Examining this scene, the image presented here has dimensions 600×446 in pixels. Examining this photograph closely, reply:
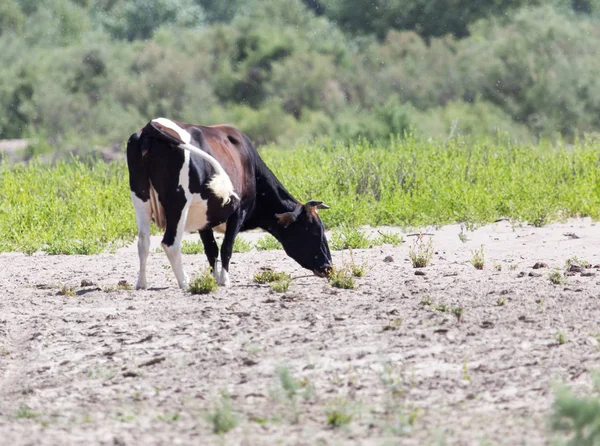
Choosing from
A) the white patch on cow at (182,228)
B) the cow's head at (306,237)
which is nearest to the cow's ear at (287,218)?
the cow's head at (306,237)

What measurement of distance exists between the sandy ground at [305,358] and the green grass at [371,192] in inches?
116

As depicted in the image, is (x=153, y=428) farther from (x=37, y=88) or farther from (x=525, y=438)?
(x=37, y=88)

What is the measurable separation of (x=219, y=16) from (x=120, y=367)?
6297 cm

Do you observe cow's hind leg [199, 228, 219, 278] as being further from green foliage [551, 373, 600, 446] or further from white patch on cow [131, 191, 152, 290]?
green foliage [551, 373, 600, 446]

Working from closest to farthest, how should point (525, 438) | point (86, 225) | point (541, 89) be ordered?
point (525, 438) < point (86, 225) < point (541, 89)

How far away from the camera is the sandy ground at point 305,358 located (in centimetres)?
526

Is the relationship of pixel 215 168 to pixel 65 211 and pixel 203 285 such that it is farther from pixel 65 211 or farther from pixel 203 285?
pixel 65 211

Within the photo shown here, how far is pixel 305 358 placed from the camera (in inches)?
256

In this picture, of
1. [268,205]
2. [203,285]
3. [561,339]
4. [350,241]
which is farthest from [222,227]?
[561,339]

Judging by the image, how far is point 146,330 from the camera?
7.59 m

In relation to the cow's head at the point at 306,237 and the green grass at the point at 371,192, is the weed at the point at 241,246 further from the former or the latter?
the cow's head at the point at 306,237

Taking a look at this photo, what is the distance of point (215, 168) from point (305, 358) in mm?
3073

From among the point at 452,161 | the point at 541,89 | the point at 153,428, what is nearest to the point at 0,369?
the point at 153,428

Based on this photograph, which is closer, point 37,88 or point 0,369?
point 0,369
